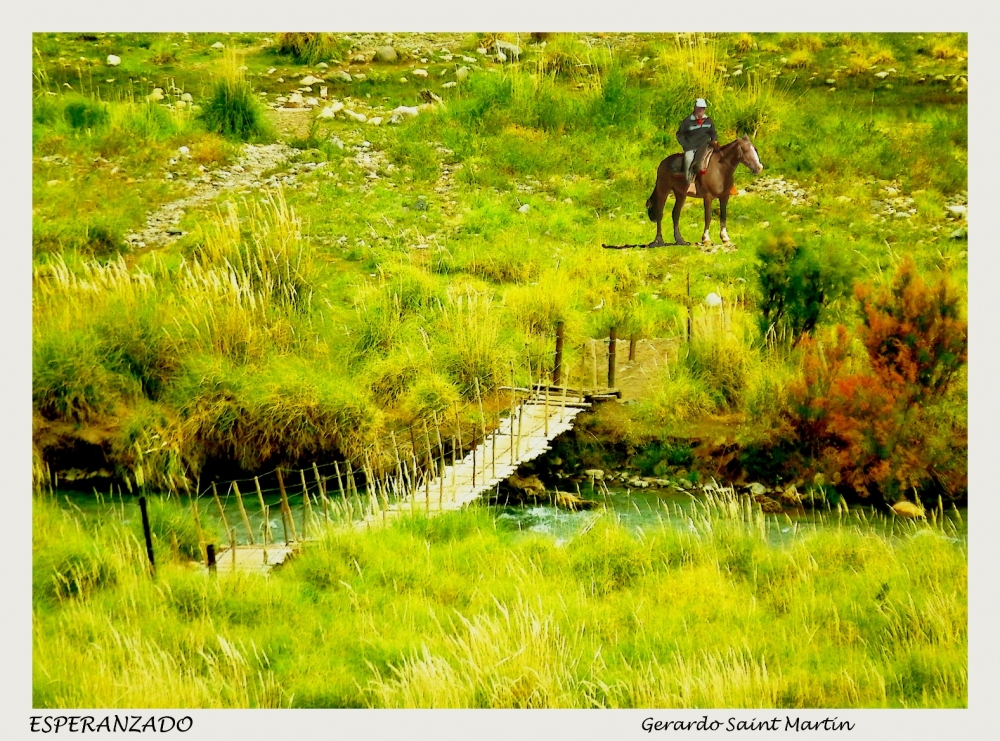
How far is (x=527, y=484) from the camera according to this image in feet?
27.7

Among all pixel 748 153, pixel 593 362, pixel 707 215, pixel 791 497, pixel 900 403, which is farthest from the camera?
pixel 593 362

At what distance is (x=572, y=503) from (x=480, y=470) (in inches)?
26.5

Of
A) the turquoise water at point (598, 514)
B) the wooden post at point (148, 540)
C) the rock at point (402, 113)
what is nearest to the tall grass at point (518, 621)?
the wooden post at point (148, 540)

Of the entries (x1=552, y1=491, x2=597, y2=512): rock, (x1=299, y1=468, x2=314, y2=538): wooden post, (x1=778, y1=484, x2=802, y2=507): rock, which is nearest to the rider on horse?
(x1=778, y1=484, x2=802, y2=507): rock

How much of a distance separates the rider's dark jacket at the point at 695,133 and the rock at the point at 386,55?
294 cm

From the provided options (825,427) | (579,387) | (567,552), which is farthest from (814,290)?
(567,552)

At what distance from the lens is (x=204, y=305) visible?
29.9 ft

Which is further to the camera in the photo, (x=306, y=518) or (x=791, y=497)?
(x=791, y=497)

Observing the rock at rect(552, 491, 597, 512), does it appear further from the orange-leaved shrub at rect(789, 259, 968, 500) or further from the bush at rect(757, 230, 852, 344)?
the bush at rect(757, 230, 852, 344)

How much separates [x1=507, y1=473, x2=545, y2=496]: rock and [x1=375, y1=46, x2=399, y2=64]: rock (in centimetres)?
444

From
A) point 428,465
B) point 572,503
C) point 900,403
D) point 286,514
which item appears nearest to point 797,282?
point 900,403

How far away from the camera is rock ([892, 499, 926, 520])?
770cm

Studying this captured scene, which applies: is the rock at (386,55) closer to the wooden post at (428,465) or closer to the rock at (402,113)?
the rock at (402,113)

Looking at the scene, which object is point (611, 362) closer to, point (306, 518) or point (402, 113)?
point (306, 518)
